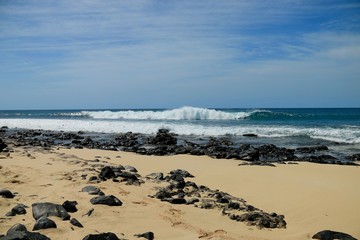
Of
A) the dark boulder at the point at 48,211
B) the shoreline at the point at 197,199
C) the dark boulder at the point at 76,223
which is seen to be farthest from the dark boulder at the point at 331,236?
the dark boulder at the point at 48,211

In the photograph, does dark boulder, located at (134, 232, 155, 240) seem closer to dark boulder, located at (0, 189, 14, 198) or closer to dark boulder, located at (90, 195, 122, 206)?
dark boulder, located at (90, 195, 122, 206)

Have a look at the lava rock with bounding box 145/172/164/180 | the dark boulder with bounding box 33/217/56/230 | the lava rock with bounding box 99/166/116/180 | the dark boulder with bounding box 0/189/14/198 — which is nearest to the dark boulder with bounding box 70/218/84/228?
the dark boulder with bounding box 33/217/56/230

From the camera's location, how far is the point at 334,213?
552 cm

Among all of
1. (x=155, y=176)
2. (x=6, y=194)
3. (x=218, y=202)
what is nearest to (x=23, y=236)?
(x=6, y=194)

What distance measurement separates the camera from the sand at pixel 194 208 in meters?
4.50

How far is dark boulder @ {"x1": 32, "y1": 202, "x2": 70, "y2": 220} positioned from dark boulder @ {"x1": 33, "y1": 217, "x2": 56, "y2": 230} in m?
0.28

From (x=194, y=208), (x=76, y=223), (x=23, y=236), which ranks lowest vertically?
(x=194, y=208)

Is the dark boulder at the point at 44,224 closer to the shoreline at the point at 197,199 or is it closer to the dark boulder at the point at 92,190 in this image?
the shoreline at the point at 197,199

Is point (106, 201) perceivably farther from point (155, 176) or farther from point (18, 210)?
point (155, 176)

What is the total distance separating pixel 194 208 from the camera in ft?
18.4

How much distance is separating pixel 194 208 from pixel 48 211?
2.25 m

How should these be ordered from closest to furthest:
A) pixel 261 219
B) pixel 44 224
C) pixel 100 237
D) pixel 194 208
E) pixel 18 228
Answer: pixel 100 237 < pixel 18 228 < pixel 44 224 < pixel 261 219 < pixel 194 208

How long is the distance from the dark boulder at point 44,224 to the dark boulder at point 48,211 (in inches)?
11.2

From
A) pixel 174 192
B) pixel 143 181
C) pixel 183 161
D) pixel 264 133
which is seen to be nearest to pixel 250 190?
pixel 174 192
